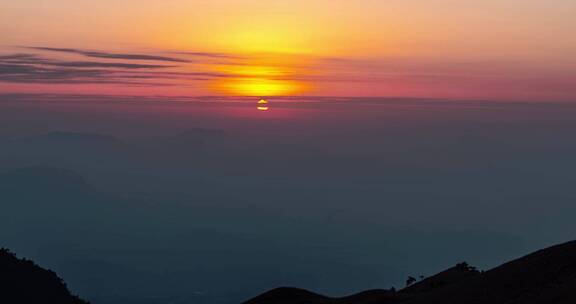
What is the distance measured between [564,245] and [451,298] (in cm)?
596

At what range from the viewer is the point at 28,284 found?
4631cm

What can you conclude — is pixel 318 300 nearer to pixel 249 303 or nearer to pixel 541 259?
pixel 249 303

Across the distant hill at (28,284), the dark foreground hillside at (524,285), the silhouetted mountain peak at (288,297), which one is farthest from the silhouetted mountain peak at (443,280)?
the distant hill at (28,284)

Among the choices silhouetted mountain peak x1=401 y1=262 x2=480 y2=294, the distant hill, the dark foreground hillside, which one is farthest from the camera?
the distant hill

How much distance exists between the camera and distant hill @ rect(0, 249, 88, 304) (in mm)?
44875

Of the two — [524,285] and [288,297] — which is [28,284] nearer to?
[288,297]

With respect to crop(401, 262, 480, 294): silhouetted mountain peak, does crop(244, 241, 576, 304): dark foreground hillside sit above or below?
below

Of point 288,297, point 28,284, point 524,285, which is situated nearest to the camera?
point 524,285

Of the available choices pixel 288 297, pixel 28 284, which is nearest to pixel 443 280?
pixel 288 297

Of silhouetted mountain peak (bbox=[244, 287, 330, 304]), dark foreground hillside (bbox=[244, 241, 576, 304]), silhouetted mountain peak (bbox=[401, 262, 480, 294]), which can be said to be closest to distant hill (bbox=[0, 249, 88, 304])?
silhouetted mountain peak (bbox=[244, 287, 330, 304])

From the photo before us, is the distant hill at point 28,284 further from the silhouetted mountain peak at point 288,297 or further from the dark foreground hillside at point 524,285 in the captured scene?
the dark foreground hillside at point 524,285

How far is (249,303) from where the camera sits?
48.8 meters

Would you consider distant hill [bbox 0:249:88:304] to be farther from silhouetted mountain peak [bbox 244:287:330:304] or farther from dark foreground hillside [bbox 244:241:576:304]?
dark foreground hillside [bbox 244:241:576:304]

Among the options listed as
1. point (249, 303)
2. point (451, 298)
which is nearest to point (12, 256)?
point (249, 303)
